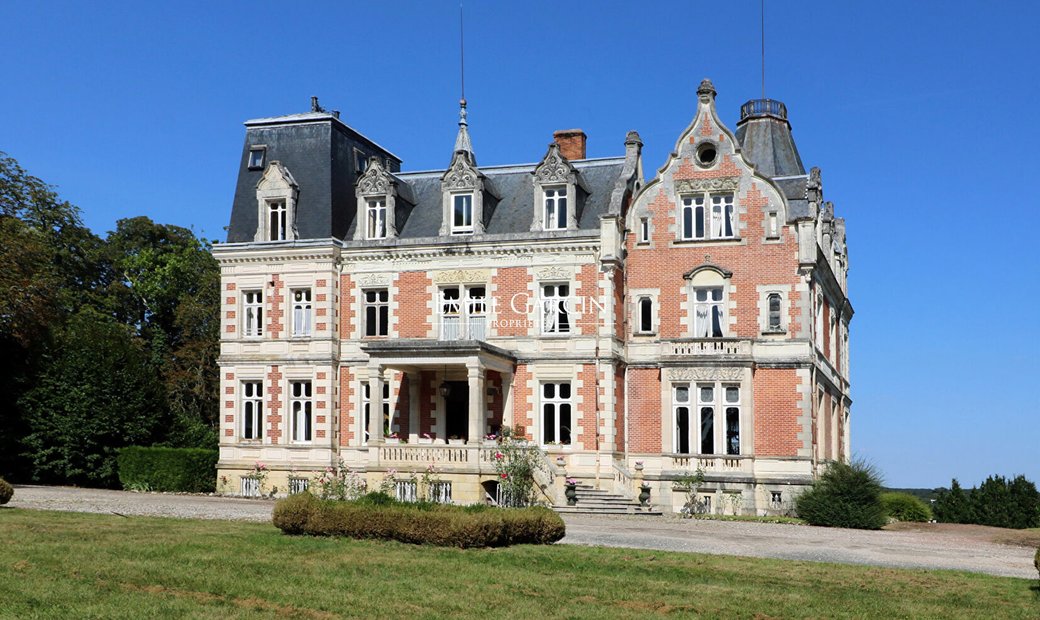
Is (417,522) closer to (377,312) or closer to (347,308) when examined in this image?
(377,312)

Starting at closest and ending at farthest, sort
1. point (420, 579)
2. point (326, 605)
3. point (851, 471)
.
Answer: point (326, 605) → point (420, 579) → point (851, 471)

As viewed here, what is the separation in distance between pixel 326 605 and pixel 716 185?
2406cm

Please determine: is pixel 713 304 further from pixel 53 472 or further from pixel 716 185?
pixel 53 472

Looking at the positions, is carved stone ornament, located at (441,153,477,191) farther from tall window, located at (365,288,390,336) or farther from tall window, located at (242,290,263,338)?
tall window, located at (242,290,263,338)

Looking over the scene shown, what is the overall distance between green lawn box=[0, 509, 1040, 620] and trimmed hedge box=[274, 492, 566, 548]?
348 mm

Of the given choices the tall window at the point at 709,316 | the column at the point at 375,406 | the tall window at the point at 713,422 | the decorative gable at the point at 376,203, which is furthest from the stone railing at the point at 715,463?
the decorative gable at the point at 376,203

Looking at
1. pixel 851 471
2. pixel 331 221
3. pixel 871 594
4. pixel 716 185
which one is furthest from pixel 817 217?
pixel 871 594

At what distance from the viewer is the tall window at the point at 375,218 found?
38.4 m

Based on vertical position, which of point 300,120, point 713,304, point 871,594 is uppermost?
point 300,120

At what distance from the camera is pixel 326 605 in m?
14.6

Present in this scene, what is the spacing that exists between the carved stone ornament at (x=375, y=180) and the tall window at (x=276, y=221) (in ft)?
9.28

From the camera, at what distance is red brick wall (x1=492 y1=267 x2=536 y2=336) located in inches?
1431

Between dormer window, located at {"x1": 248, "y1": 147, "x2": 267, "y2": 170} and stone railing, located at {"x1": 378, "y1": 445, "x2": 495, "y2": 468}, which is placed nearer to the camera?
stone railing, located at {"x1": 378, "y1": 445, "x2": 495, "y2": 468}

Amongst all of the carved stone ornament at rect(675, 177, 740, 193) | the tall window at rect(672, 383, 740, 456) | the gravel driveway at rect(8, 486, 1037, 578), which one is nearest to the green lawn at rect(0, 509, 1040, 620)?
the gravel driveway at rect(8, 486, 1037, 578)
